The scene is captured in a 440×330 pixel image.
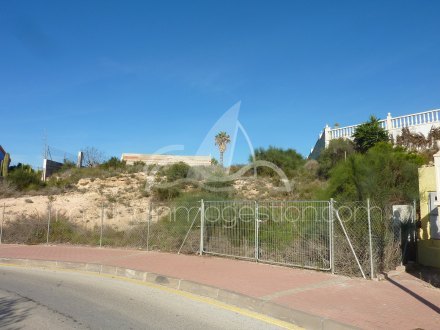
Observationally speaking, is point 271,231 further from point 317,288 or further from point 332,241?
point 317,288

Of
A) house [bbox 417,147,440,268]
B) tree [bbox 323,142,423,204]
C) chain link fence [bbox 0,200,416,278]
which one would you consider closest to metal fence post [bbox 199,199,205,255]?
chain link fence [bbox 0,200,416,278]

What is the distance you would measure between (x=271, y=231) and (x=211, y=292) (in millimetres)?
3720

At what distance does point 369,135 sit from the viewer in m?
26.7

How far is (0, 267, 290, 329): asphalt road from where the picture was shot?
6.04m

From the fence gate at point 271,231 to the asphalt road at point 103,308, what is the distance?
148 inches

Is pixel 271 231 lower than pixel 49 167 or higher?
lower

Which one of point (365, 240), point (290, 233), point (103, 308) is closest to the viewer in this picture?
point (103, 308)

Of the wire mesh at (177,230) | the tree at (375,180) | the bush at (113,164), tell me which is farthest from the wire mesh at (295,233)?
the bush at (113,164)

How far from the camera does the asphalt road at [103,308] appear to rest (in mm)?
6039

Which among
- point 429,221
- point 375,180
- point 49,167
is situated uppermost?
point 49,167

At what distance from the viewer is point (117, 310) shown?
6.89m

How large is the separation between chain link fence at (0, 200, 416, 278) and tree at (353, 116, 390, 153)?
52.0ft

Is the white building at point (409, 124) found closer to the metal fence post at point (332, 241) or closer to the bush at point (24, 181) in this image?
the metal fence post at point (332, 241)

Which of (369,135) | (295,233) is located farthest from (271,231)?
(369,135)
